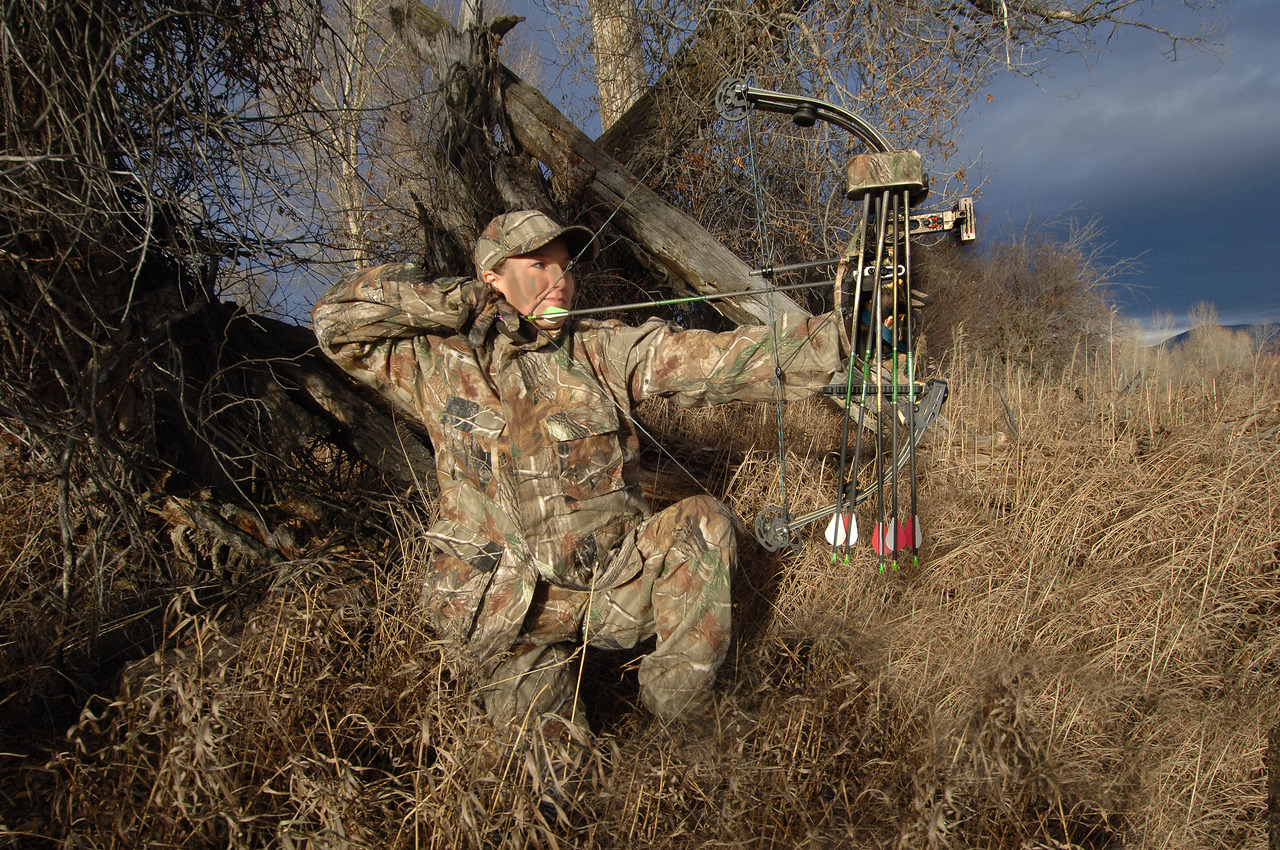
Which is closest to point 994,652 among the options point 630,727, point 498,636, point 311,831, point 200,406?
point 630,727

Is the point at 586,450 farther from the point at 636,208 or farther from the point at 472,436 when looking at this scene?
the point at 636,208

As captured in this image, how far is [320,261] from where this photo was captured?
11.3ft

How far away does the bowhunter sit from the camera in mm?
2613

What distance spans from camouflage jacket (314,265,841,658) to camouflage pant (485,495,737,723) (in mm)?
83

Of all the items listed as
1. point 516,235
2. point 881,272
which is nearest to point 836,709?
point 881,272

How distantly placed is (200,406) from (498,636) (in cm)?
157

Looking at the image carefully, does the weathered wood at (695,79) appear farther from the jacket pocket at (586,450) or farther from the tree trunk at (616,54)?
the jacket pocket at (586,450)

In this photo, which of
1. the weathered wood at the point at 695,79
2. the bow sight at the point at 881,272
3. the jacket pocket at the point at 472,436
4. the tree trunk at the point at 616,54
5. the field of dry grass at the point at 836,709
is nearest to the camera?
the field of dry grass at the point at 836,709

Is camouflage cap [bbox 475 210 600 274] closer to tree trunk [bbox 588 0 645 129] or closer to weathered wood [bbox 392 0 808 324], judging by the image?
weathered wood [bbox 392 0 808 324]

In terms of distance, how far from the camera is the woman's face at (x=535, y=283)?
9.16 ft

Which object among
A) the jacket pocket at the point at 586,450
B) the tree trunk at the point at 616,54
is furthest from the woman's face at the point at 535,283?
the tree trunk at the point at 616,54

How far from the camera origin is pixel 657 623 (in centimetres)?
267

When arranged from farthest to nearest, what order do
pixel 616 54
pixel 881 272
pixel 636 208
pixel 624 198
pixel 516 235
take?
pixel 616 54, pixel 624 198, pixel 636 208, pixel 516 235, pixel 881 272

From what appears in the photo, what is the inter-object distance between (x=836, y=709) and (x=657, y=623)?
69cm
